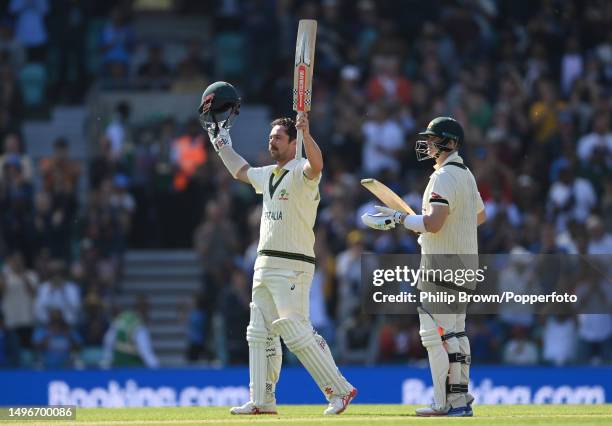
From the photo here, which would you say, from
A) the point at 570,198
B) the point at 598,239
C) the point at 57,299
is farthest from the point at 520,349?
the point at 57,299

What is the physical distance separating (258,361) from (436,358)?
4.80 feet

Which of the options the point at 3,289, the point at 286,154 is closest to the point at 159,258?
the point at 3,289

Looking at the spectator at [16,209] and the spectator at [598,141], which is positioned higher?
the spectator at [598,141]

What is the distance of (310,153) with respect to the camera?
462 inches

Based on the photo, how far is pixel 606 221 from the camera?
19.9 metres

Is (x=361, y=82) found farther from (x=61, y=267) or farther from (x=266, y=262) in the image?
(x=266, y=262)

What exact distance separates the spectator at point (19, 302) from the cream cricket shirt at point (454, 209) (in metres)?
9.41

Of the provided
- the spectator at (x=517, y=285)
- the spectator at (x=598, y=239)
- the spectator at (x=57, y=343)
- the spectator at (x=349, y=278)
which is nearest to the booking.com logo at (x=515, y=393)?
the spectator at (x=517, y=285)

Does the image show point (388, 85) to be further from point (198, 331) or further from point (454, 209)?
point (454, 209)

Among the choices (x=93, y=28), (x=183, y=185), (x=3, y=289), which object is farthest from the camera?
(x=93, y=28)

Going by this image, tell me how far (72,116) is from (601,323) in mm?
9635

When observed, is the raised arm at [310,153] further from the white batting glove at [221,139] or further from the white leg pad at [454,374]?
the white leg pad at [454,374]

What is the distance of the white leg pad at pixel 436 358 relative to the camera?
11.8m

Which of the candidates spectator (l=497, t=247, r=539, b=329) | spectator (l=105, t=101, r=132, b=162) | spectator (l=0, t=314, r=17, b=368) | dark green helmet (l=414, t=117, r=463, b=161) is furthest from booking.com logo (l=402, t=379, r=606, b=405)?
spectator (l=105, t=101, r=132, b=162)
